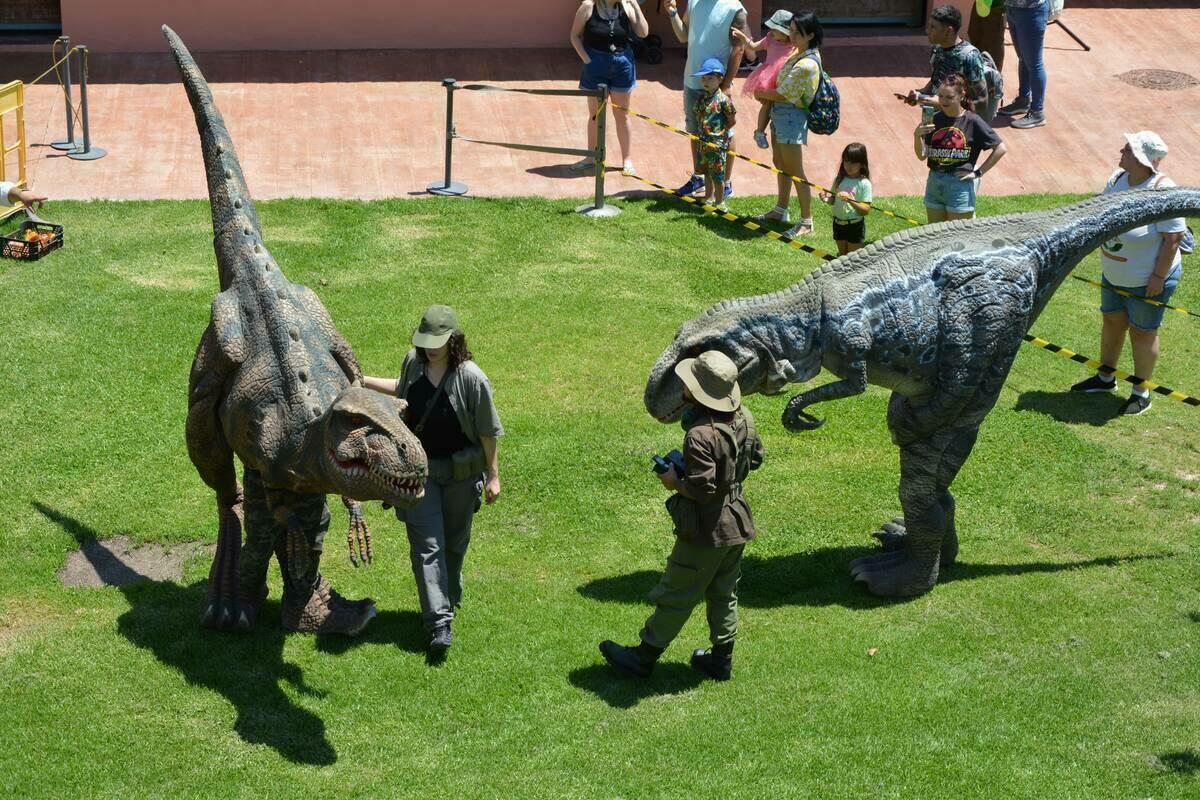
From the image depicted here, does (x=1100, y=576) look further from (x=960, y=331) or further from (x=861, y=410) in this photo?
(x=861, y=410)

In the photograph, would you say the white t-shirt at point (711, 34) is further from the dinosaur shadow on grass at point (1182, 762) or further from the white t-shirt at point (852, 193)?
the dinosaur shadow on grass at point (1182, 762)

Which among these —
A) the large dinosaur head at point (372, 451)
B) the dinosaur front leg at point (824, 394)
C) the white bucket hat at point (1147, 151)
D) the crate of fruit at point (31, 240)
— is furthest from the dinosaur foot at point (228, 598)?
the white bucket hat at point (1147, 151)

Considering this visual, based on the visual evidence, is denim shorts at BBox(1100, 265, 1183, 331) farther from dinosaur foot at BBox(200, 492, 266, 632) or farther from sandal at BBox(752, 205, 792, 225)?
dinosaur foot at BBox(200, 492, 266, 632)

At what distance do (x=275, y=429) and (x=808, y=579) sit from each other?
3.45 meters

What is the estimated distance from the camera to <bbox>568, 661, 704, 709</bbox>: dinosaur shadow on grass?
7.73 meters

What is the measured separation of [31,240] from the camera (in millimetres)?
13211

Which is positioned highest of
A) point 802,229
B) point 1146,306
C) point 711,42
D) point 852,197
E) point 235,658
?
point 711,42

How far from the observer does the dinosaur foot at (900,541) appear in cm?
921

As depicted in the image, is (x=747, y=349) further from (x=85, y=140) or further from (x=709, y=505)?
(x=85, y=140)

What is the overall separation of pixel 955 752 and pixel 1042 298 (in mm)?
2954

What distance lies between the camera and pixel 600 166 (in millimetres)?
14641

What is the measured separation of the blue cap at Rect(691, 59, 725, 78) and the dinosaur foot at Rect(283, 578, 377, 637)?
794 cm

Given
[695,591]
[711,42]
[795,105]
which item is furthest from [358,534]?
[711,42]

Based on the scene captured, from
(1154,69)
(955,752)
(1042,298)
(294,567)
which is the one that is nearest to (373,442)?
(294,567)
